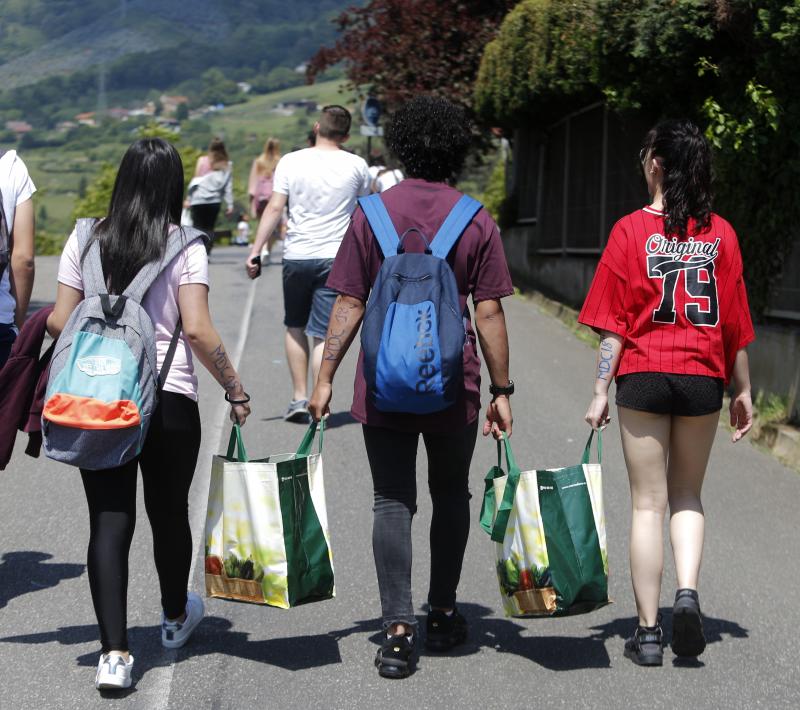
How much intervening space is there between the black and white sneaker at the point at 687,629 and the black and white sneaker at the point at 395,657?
948 mm

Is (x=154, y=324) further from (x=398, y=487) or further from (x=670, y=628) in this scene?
(x=670, y=628)

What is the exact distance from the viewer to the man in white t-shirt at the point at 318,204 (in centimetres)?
846

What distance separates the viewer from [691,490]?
16.0 feet

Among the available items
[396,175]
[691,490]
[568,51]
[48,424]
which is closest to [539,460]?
[691,490]

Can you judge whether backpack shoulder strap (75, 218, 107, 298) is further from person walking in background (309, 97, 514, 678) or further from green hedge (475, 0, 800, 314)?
green hedge (475, 0, 800, 314)

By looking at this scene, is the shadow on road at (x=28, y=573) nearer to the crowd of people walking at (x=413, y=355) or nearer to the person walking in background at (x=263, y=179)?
the crowd of people walking at (x=413, y=355)

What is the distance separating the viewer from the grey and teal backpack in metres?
4.16

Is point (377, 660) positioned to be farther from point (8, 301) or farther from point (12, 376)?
point (8, 301)

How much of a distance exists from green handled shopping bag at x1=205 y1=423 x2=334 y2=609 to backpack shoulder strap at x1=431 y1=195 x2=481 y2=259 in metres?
0.85

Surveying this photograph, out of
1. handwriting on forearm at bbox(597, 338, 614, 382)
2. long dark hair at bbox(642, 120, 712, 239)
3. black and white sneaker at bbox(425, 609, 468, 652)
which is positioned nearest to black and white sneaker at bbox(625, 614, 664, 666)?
black and white sneaker at bbox(425, 609, 468, 652)

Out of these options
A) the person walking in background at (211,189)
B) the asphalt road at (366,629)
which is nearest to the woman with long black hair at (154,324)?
the asphalt road at (366,629)

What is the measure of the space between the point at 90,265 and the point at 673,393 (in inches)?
81.9

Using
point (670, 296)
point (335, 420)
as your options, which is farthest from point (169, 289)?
point (335, 420)

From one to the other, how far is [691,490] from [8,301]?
9.31ft
